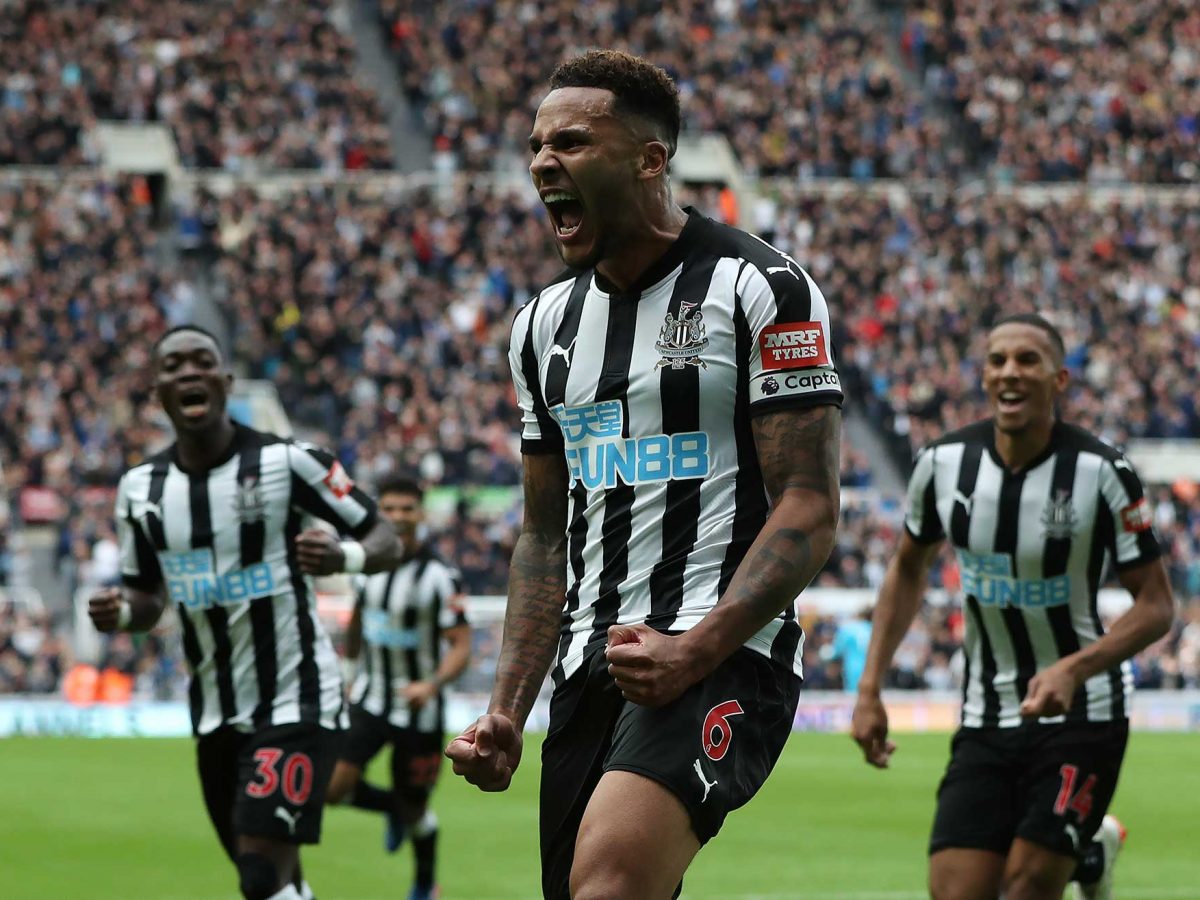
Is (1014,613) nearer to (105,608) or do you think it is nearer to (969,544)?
(969,544)

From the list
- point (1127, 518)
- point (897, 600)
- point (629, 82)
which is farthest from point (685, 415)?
point (897, 600)

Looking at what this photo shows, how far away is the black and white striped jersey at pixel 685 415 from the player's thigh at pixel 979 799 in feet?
7.65

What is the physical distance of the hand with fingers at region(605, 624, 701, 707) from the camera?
404 cm

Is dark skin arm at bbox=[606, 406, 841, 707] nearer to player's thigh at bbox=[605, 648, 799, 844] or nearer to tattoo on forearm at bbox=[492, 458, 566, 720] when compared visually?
player's thigh at bbox=[605, 648, 799, 844]

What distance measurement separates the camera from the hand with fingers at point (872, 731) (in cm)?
666

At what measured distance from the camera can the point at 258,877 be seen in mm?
6965

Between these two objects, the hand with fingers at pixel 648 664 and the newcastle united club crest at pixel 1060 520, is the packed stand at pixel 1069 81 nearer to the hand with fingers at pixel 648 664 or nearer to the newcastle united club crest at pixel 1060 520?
the newcastle united club crest at pixel 1060 520

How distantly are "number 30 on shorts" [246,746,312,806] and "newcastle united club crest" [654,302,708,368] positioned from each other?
3200mm

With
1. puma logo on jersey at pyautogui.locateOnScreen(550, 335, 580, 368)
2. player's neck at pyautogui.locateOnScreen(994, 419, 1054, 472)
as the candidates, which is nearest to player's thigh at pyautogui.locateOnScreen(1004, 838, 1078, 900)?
player's neck at pyautogui.locateOnScreen(994, 419, 1054, 472)

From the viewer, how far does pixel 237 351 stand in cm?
2844

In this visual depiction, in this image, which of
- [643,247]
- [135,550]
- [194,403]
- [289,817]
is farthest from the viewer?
[135,550]

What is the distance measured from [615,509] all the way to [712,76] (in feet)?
109

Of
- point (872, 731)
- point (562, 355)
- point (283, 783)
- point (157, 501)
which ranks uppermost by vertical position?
point (562, 355)

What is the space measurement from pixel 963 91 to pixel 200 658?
32.2 metres
